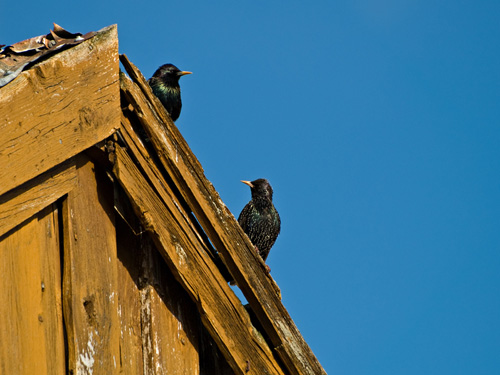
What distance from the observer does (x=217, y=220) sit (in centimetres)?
387

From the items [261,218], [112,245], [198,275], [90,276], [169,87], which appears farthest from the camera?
[261,218]

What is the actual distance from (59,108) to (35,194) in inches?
13.8

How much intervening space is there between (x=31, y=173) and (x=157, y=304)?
3.05ft

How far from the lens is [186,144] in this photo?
12.8ft

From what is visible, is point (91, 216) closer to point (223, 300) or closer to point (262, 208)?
point (223, 300)

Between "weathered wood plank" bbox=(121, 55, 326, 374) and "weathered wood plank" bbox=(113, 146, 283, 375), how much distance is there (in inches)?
3.1

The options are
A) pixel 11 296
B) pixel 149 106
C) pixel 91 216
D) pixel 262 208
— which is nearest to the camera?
pixel 11 296

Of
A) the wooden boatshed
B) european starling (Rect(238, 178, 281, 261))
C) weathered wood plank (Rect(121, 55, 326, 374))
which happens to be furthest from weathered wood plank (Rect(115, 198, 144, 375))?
european starling (Rect(238, 178, 281, 261))

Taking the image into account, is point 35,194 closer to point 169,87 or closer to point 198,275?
point 198,275

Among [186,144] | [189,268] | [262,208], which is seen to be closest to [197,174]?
[186,144]

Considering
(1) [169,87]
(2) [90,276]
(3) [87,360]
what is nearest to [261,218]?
(1) [169,87]

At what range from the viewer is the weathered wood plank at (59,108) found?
10.1 feet

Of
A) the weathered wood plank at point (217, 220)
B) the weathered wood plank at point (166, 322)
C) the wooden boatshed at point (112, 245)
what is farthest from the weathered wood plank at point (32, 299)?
the weathered wood plank at point (217, 220)

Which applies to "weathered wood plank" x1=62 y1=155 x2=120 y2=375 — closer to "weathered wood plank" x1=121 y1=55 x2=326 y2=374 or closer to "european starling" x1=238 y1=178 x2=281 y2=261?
"weathered wood plank" x1=121 y1=55 x2=326 y2=374
